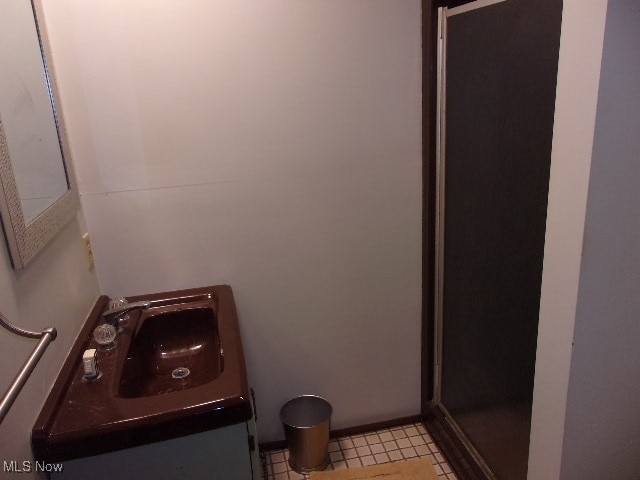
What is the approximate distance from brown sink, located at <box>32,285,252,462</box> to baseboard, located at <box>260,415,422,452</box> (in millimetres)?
770

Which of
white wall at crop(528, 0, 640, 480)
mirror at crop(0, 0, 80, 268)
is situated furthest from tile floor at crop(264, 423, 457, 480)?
mirror at crop(0, 0, 80, 268)

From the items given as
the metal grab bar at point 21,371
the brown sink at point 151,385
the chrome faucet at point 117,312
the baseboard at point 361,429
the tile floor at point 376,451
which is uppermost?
the metal grab bar at point 21,371

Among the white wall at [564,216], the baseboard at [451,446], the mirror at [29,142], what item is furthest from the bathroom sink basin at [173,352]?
the baseboard at [451,446]

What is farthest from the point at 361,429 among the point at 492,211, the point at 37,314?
the point at 37,314

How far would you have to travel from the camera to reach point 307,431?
6.50 ft

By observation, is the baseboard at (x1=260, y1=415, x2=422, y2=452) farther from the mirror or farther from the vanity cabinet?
the mirror

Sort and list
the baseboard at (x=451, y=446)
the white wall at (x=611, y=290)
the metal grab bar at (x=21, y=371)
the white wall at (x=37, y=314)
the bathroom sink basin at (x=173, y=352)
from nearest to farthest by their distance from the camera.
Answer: the metal grab bar at (x=21, y=371), the white wall at (x=37, y=314), the white wall at (x=611, y=290), the bathroom sink basin at (x=173, y=352), the baseboard at (x=451, y=446)

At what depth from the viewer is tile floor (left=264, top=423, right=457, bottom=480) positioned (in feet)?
6.78

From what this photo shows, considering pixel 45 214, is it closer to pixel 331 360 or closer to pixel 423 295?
pixel 331 360

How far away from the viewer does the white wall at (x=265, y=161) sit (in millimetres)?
1672

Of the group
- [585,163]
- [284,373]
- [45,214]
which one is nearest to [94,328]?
[45,214]

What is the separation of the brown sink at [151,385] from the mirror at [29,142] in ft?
1.21

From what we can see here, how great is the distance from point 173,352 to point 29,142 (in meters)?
0.87

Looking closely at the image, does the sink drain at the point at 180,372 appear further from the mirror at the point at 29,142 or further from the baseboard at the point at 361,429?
the baseboard at the point at 361,429
